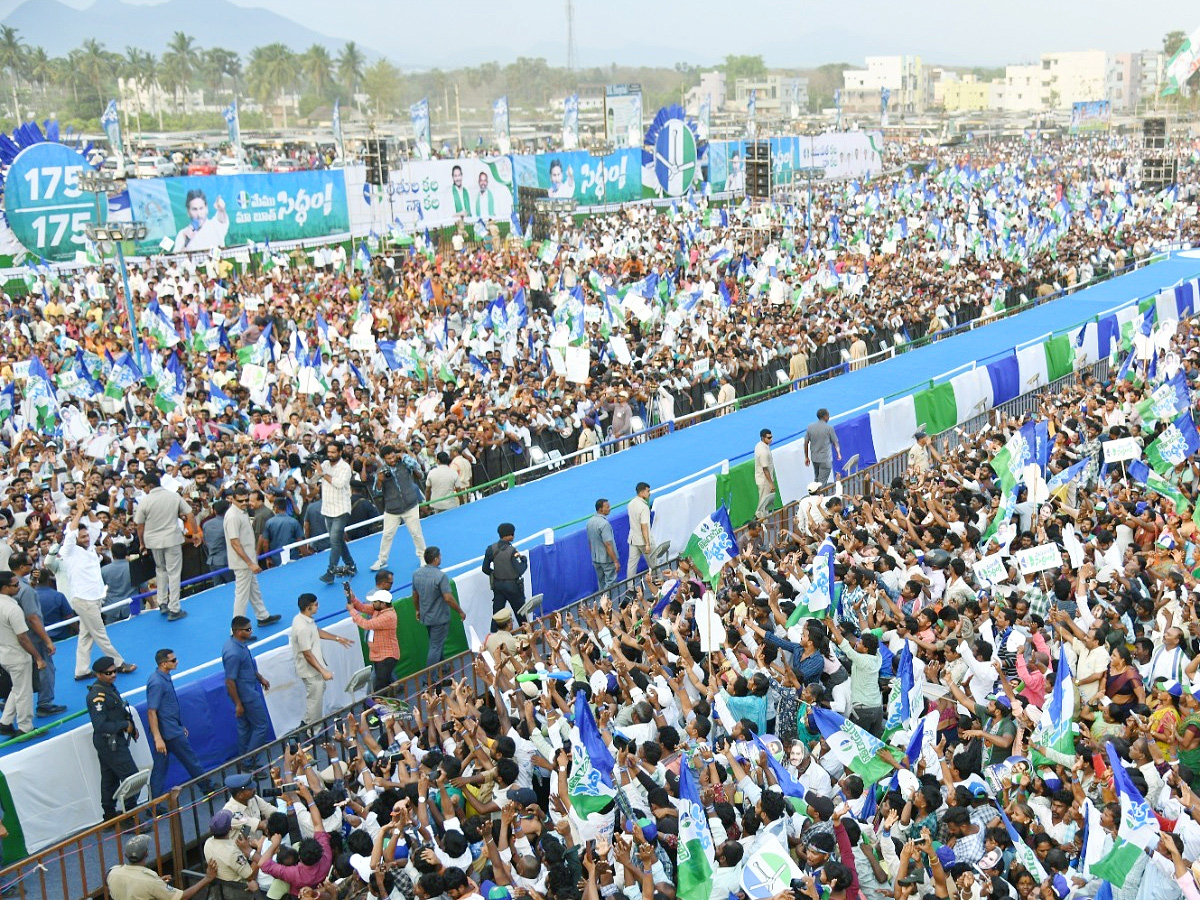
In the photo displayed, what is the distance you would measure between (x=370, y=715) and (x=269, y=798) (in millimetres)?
1312

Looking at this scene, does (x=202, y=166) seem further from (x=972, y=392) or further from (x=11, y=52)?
(x=11, y=52)

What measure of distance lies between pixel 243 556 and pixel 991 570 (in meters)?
6.36

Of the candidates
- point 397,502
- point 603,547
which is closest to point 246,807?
point 397,502

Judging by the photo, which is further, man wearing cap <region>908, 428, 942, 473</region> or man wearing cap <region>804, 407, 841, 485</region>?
man wearing cap <region>804, 407, 841, 485</region>

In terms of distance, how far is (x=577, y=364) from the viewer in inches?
728

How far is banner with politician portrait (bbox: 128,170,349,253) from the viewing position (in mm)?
35188

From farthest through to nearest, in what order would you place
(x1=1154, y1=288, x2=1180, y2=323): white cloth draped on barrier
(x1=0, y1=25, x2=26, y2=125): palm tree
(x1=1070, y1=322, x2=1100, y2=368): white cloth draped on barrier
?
(x1=0, y1=25, x2=26, y2=125): palm tree, (x1=1154, y1=288, x2=1180, y2=323): white cloth draped on barrier, (x1=1070, y1=322, x2=1100, y2=368): white cloth draped on barrier

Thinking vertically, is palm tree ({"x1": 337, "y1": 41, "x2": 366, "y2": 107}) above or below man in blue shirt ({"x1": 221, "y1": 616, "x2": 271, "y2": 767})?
above

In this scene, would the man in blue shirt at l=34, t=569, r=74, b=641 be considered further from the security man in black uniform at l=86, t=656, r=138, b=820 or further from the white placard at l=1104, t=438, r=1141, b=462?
the white placard at l=1104, t=438, r=1141, b=462

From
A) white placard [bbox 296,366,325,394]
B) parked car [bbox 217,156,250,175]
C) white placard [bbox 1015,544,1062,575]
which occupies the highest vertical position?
parked car [bbox 217,156,250,175]

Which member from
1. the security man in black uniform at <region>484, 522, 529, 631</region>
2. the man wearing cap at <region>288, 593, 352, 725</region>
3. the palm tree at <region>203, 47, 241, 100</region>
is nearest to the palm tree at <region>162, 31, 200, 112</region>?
the palm tree at <region>203, 47, 241, 100</region>

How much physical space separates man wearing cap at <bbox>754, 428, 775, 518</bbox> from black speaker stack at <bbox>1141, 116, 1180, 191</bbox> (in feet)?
124

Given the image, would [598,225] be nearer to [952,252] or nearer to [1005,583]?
[952,252]

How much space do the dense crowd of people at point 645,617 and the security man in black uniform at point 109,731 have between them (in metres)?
0.88
